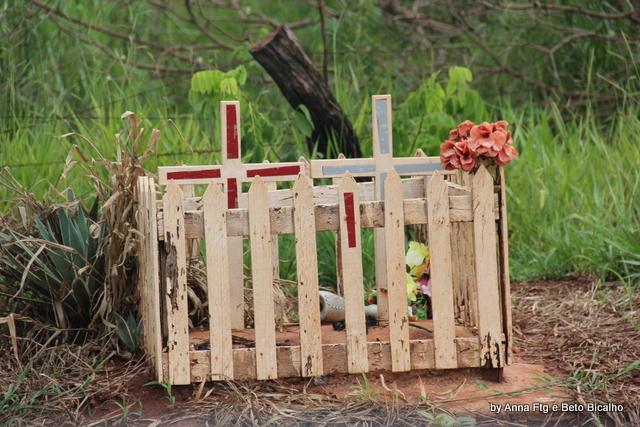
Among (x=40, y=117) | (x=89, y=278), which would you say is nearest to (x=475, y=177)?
(x=89, y=278)

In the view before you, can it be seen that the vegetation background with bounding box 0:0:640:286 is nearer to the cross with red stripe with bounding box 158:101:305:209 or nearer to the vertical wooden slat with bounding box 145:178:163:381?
the cross with red stripe with bounding box 158:101:305:209

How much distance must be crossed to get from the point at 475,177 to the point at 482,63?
462 cm

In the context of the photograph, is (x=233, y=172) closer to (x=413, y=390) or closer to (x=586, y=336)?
(x=413, y=390)

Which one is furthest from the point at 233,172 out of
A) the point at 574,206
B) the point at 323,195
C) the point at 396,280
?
the point at 574,206

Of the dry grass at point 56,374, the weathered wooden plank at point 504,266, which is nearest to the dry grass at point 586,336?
the weathered wooden plank at point 504,266

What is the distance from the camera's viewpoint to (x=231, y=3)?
24.8 ft

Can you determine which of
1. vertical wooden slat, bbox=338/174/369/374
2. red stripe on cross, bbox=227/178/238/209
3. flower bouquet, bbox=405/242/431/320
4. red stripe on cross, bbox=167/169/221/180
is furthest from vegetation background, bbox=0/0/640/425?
flower bouquet, bbox=405/242/431/320

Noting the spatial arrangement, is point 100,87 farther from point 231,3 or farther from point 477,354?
point 477,354

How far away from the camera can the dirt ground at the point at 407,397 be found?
322 centimetres

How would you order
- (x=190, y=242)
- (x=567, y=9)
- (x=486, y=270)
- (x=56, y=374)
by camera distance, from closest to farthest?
(x=486, y=270) < (x=56, y=374) < (x=190, y=242) < (x=567, y=9)

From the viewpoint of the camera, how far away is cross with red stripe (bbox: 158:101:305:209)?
363 cm

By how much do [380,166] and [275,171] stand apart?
16.5 inches

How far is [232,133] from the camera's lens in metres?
3.66

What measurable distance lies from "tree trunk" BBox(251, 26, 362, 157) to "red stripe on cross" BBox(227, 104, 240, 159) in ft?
5.07
